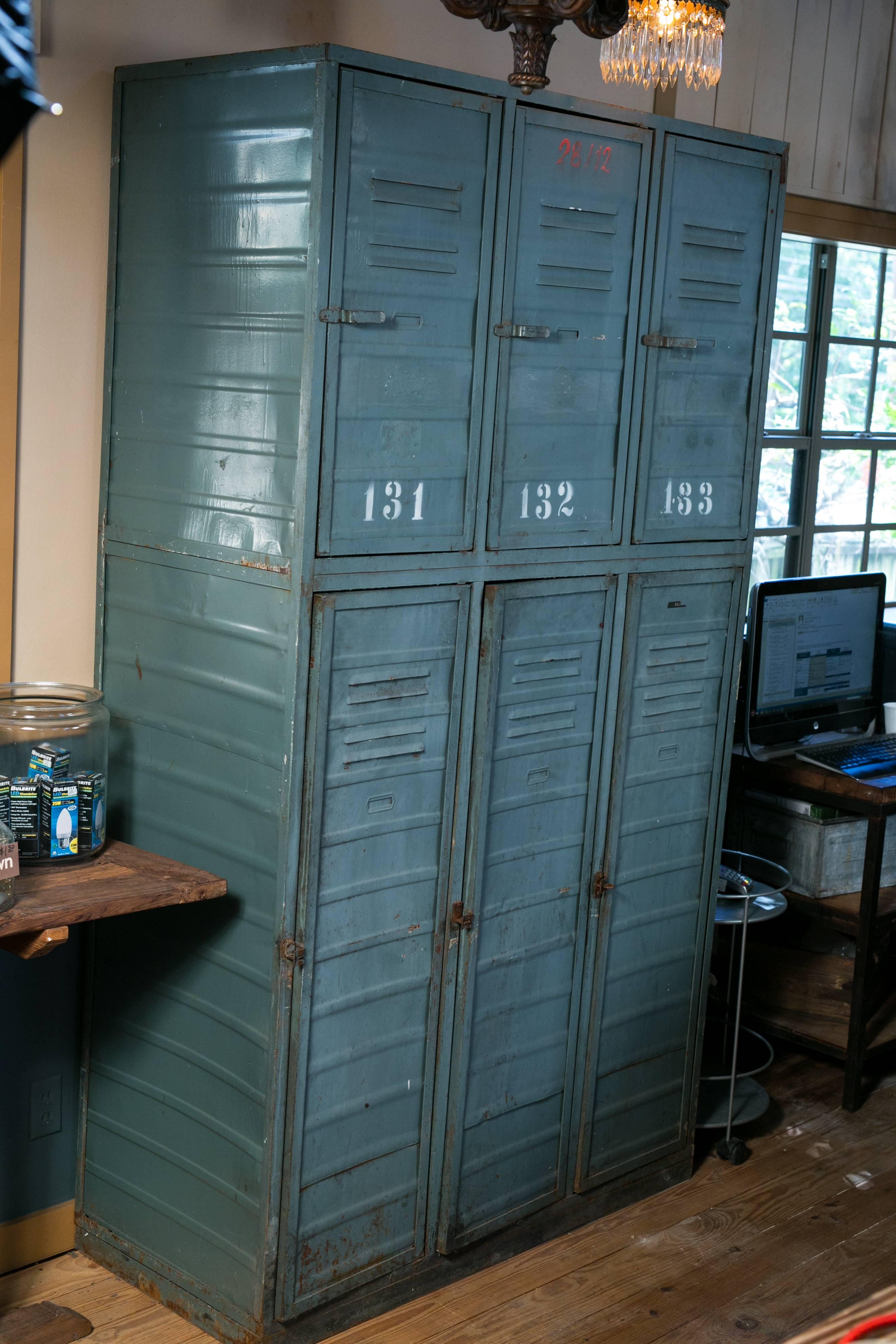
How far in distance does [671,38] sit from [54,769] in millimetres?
1833

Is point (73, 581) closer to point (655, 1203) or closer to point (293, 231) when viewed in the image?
point (293, 231)

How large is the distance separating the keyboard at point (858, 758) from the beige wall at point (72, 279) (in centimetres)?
→ 207

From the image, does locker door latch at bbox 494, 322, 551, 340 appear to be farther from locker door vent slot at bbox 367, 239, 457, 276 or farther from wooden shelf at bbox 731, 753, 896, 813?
wooden shelf at bbox 731, 753, 896, 813

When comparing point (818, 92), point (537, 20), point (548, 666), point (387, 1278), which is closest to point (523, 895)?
point (548, 666)

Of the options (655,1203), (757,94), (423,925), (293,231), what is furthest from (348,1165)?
(757,94)

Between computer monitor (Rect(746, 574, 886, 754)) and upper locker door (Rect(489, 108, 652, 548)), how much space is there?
3.54 feet

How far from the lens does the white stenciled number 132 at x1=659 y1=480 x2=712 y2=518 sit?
3.08m

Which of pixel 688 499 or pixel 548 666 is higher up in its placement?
pixel 688 499

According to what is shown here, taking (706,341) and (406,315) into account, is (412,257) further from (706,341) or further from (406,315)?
(706,341)

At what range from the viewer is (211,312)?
2.54m

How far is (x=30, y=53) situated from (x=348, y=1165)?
246 cm

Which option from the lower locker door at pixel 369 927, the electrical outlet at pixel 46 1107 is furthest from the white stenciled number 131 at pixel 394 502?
the electrical outlet at pixel 46 1107

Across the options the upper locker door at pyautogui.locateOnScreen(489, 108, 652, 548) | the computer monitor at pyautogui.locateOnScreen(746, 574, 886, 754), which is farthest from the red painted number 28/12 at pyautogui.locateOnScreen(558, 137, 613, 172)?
the computer monitor at pyautogui.locateOnScreen(746, 574, 886, 754)

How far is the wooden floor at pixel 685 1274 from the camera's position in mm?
2816
